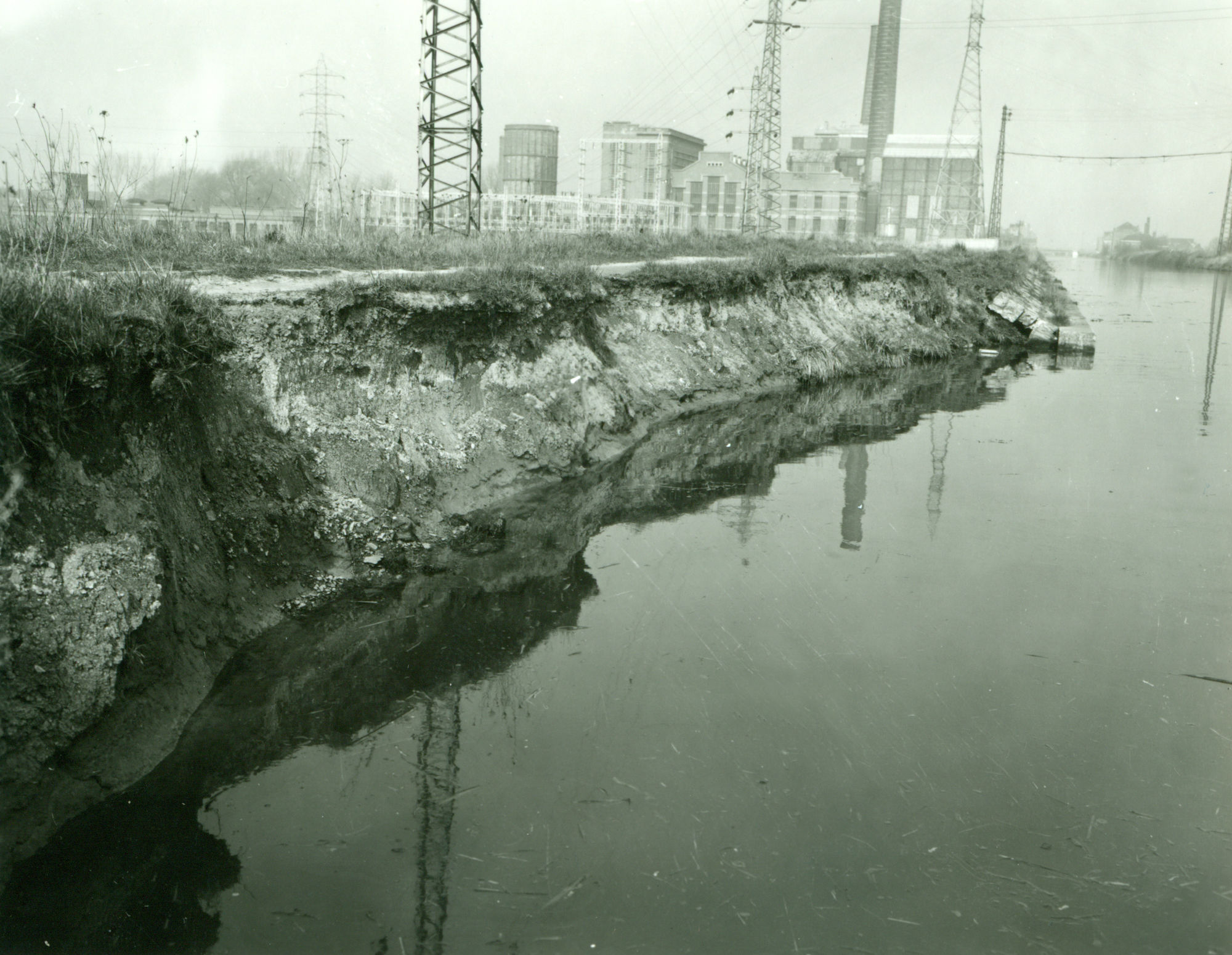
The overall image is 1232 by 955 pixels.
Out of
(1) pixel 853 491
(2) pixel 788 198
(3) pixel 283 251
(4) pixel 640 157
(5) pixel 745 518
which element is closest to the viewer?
(5) pixel 745 518

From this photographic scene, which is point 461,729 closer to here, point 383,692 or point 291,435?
point 383,692

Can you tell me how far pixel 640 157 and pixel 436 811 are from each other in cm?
9131

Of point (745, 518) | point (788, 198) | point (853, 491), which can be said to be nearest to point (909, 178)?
point (788, 198)

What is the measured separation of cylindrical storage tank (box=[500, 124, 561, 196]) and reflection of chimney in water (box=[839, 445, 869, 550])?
7148cm

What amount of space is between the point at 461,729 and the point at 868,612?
321 centimetres

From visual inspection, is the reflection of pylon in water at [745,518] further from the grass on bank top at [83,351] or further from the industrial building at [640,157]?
the industrial building at [640,157]

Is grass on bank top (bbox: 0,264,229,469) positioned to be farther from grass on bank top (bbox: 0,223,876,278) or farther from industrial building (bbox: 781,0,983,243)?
industrial building (bbox: 781,0,983,243)

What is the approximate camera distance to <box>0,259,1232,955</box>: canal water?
4.16 m

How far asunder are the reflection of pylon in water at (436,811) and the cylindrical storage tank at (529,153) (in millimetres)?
77781

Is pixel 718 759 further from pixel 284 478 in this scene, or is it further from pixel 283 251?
pixel 283 251

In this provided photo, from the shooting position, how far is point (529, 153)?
81750 millimetres

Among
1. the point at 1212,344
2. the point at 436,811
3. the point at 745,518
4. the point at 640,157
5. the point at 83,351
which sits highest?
the point at 640,157

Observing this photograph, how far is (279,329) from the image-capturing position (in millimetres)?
8008

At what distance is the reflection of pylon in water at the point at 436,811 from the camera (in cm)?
411
